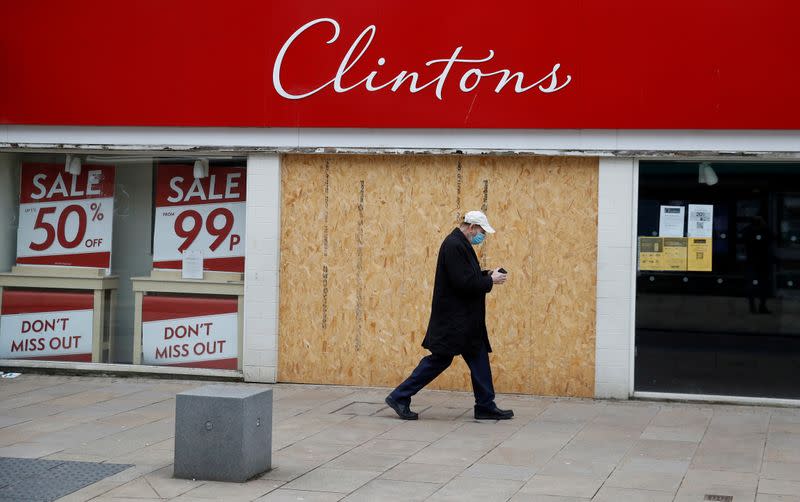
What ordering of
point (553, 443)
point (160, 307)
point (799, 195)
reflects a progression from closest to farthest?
point (553, 443)
point (799, 195)
point (160, 307)

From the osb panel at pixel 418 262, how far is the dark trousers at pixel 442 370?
4.83 feet

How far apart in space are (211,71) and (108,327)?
3.16 meters

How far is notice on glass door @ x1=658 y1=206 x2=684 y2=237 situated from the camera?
443 inches

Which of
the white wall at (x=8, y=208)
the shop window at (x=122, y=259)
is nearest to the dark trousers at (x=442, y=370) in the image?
the shop window at (x=122, y=259)

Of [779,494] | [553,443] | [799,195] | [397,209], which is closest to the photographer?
[779,494]

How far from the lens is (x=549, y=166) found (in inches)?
448

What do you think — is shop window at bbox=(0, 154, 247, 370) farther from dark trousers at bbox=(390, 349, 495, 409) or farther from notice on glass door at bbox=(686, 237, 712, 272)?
notice on glass door at bbox=(686, 237, 712, 272)

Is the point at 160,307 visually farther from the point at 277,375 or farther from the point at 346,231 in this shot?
the point at 346,231

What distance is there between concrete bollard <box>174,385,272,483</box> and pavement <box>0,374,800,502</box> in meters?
0.11

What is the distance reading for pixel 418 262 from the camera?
11664mm

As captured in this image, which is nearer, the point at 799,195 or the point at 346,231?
the point at 799,195

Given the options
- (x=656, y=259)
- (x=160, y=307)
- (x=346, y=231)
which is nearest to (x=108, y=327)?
(x=160, y=307)

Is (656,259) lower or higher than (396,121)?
lower

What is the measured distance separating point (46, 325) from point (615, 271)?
251 inches
